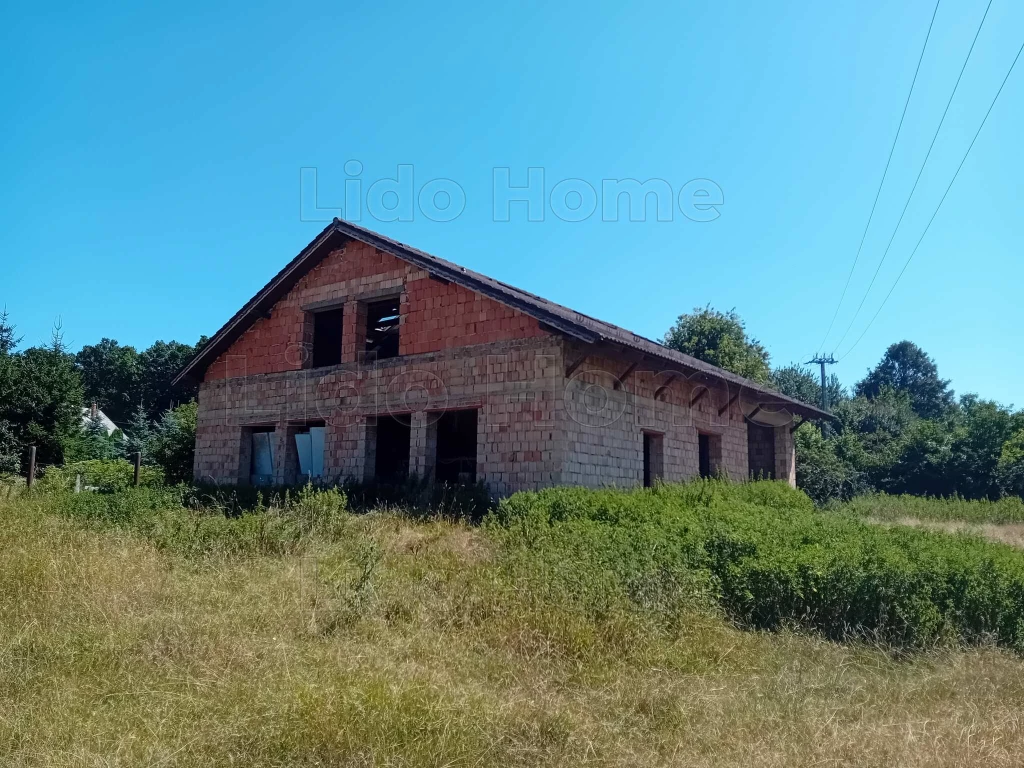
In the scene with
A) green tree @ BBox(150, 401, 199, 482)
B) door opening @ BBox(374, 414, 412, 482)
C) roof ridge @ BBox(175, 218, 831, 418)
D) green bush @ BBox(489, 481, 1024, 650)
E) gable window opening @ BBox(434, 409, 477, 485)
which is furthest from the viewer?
green tree @ BBox(150, 401, 199, 482)

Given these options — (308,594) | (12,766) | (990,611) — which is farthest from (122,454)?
(990,611)

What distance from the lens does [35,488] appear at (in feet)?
Answer: 39.5

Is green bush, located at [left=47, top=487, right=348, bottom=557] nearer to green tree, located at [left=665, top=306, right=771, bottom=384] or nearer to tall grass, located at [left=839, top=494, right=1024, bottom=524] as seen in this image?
tall grass, located at [left=839, top=494, right=1024, bottom=524]

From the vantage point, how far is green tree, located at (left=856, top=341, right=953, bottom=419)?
2274 inches

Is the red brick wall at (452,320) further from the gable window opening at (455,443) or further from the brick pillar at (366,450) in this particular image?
the gable window opening at (455,443)

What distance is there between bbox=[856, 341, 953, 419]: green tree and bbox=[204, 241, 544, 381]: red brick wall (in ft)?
174

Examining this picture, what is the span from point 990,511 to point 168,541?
66.9 ft

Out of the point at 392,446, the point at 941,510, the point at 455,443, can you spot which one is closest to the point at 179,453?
the point at 392,446

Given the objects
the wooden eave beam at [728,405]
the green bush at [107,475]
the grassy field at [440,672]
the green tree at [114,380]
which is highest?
the green tree at [114,380]

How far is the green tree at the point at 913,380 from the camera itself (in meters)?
57.8

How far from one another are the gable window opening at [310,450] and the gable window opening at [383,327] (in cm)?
209

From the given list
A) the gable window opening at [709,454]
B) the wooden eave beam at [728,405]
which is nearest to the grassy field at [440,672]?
the gable window opening at [709,454]

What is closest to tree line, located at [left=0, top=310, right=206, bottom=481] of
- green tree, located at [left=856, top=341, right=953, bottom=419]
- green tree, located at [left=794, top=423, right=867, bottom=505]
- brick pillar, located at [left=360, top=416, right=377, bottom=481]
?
brick pillar, located at [left=360, top=416, right=377, bottom=481]

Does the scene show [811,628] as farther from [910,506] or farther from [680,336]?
[680,336]
